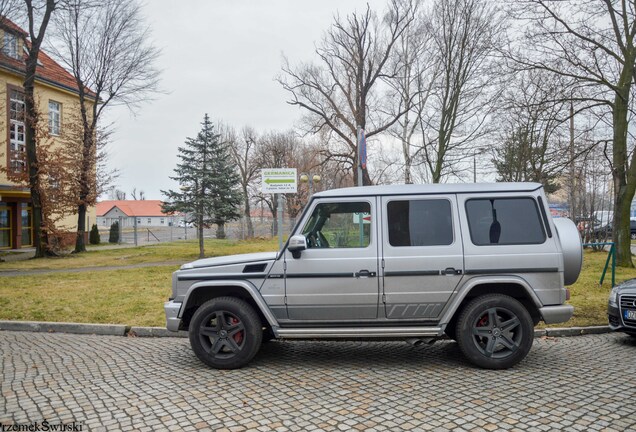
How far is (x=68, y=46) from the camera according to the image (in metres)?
27.1

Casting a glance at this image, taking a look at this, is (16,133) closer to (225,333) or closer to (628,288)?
(225,333)

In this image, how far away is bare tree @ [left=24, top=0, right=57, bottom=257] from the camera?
834 inches

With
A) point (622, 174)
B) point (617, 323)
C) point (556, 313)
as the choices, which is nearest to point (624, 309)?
point (617, 323)

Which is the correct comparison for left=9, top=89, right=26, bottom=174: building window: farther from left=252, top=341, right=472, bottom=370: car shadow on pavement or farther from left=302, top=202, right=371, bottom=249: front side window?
left=302, top=202, right=371, bottom=249: front side window

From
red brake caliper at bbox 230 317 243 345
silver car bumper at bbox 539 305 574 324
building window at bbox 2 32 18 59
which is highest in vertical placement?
building window at bbox 2 32 18 59

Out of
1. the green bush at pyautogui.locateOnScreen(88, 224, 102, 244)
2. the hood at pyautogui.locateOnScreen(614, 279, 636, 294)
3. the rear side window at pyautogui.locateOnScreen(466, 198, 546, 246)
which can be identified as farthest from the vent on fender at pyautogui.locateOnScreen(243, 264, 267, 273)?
the green bush at pyautogui.locateOnScreen(88, 224, 102, 244)

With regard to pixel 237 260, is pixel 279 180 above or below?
above

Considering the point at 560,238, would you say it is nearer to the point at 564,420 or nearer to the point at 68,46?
the point at 564,420

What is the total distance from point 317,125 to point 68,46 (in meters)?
15.3

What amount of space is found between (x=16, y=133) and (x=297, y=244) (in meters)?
29.7

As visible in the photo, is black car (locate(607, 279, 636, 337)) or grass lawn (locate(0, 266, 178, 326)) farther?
grass lawn (locate(0, 266, 178, 326))

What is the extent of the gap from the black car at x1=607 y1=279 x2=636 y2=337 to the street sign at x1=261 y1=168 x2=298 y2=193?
436 inches

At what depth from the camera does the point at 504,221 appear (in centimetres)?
542

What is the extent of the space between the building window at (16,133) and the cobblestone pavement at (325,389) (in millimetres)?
20745
